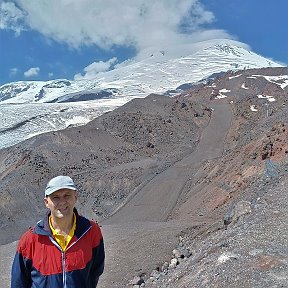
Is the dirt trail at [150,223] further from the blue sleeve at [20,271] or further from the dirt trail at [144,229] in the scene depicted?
the blue sleeve at [20,271]

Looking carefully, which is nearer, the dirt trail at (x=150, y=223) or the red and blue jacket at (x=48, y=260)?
the red and blue jacket at (x=48, y=260)

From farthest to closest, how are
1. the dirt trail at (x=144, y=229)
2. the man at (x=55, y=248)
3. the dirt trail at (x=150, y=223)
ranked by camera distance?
the dirt trail at (x=150, y=223) → the dirt trail at (x=144, y=229) → the man at (x=55, y=248)

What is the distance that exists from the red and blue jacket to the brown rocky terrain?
5599 millimetres

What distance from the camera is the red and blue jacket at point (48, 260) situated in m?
4.78

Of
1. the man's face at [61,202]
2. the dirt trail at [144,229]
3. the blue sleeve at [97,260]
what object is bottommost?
the dirt trail at [144,229]

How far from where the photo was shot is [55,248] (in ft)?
15.7

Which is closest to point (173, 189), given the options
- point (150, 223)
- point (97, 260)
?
point (150, 223)

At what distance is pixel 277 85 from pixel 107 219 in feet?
191

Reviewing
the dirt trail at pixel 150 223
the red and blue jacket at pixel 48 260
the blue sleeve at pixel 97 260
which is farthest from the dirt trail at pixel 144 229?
the red and blue jacket at pixel 48 260

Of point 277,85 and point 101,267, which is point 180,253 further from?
point 277,85

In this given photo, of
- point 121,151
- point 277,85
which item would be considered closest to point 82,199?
point 121,151

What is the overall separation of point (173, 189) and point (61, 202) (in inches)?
1038

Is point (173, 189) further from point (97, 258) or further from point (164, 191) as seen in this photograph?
point (97, 258)

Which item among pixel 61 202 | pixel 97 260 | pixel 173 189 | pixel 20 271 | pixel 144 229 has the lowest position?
pixel 144 229
